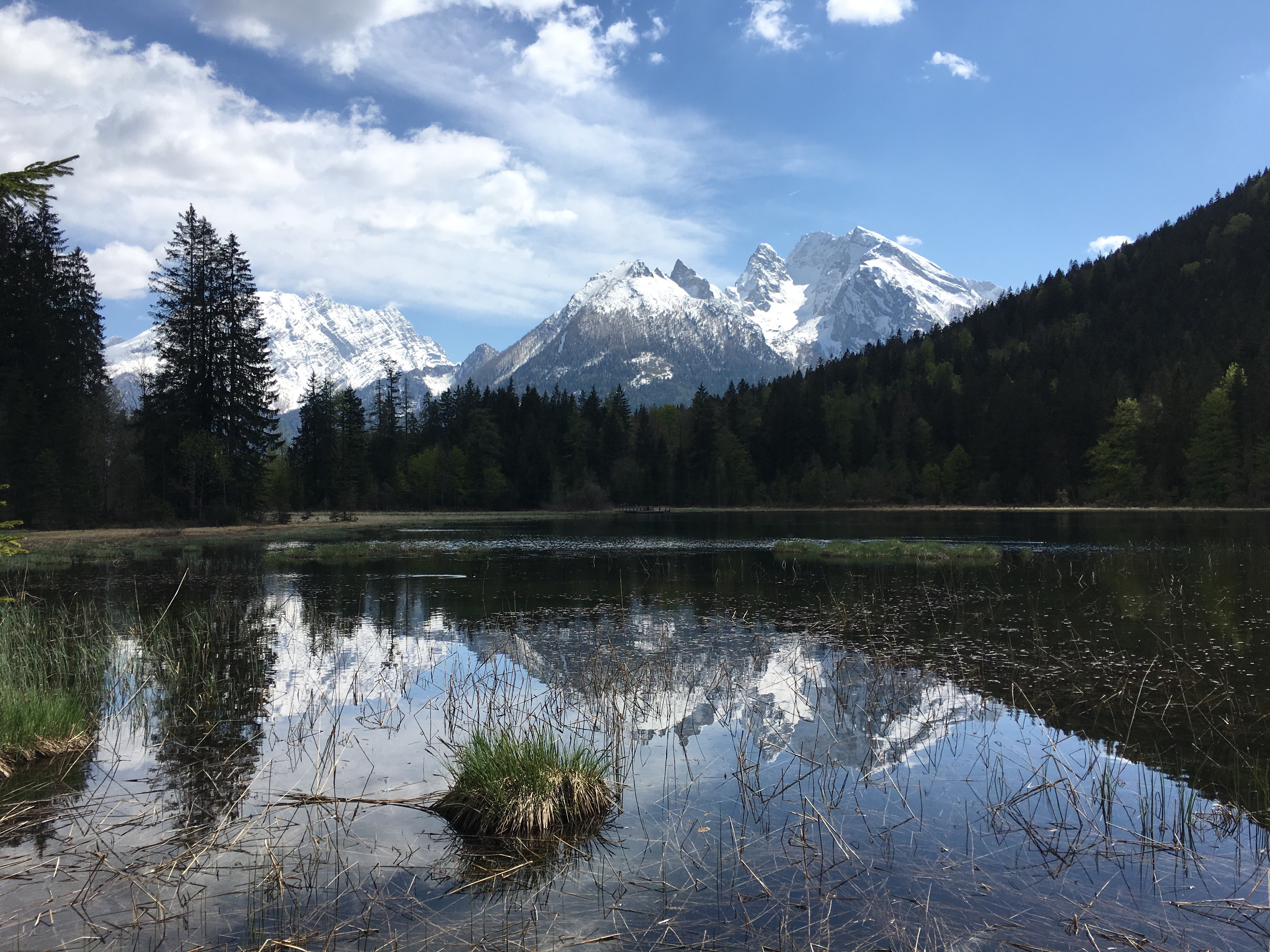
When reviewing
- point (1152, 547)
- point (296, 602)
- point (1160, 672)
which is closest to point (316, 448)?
point (296, 602)

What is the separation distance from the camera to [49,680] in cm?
1302

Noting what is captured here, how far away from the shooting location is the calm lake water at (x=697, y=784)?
6.04m

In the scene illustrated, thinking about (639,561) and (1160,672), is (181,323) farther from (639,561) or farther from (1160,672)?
(1160,672)

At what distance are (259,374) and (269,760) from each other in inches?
2199

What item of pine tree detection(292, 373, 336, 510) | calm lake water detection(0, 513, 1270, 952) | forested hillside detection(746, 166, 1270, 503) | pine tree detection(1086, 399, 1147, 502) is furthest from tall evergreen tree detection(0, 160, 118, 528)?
pine tree detection(1086, 399, 1147, 502)

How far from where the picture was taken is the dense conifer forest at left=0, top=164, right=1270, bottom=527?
51562 millimetres

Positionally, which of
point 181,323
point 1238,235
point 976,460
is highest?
point 1238,235

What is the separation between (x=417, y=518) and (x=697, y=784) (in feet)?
275

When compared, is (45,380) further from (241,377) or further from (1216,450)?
(1216,450)

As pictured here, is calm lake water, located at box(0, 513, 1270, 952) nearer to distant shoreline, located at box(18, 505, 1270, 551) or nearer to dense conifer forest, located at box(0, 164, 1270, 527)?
distant shoreline, located at box(18, 505, 1270, 551)

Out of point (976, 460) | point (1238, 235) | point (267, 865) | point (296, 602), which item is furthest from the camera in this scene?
point (1238, 235)

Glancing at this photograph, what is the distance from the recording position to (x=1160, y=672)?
14031 mm

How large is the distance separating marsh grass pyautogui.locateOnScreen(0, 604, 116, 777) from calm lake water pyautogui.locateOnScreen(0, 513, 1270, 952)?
1.32 feet

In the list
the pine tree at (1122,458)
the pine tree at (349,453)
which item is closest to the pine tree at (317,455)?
the pine tree at (349,453)
